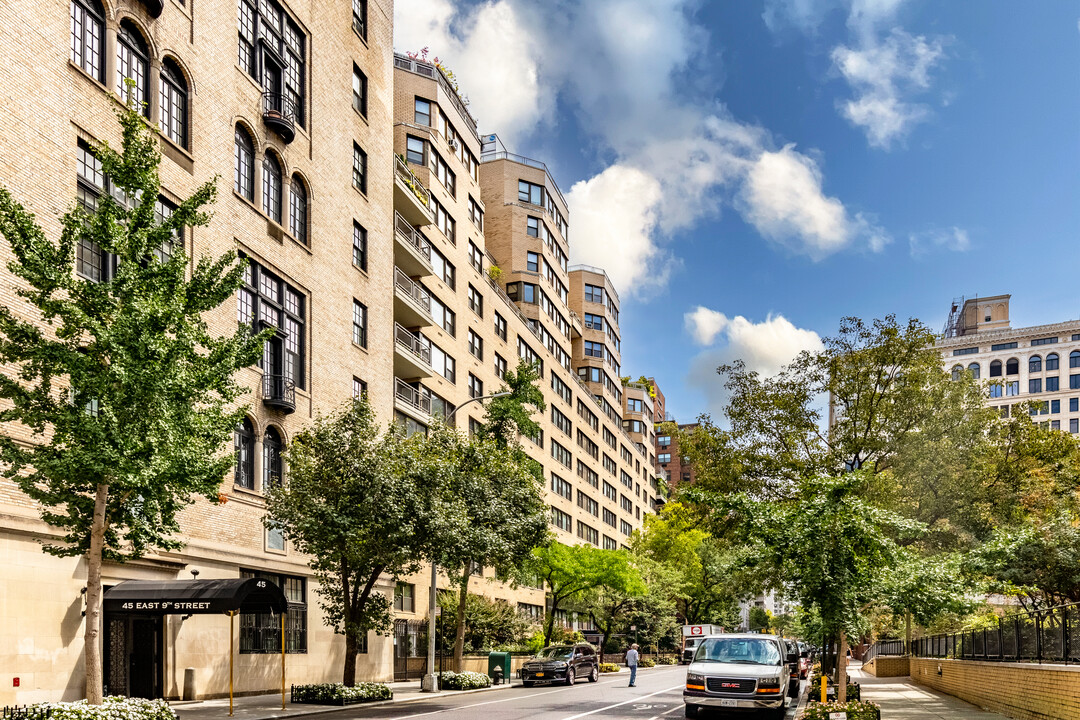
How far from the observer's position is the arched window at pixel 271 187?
107ft

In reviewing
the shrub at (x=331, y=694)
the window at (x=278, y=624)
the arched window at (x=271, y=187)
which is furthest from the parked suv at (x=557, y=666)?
the arched window at (x=271, y=187)

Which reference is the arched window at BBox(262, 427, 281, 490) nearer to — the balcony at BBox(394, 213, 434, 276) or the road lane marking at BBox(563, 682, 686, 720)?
the road lane marking at BBox(563, 682, 686, 720)

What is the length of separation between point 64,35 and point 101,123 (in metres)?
2.20

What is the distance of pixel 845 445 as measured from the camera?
3228 cm

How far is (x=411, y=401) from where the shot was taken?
45812mm

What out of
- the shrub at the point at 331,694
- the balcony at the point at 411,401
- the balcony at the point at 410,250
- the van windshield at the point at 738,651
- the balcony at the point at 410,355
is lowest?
the shrub at the point at 331,694

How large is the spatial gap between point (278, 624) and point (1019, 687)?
69.2ft

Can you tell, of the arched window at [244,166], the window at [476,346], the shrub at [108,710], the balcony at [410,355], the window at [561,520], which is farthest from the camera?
the window at [561,520]

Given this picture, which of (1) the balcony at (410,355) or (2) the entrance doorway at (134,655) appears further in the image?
(1) the balcony at (410,355)

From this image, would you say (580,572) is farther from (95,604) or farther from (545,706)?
(95,604)

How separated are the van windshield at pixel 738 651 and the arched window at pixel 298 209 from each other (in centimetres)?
2074

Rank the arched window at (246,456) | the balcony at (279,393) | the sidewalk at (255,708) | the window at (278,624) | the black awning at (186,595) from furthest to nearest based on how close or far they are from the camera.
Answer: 1. the balcony at (279,393)
2. the arched window at (246,456)
3. the window at (278,624)
4. the sidewalk at (255,708)
5. the black awning at (186,595)

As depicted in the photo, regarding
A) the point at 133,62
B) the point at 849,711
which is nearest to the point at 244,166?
the point at 133,62

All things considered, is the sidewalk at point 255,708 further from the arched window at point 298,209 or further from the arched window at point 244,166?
the arched window at point 298,209
